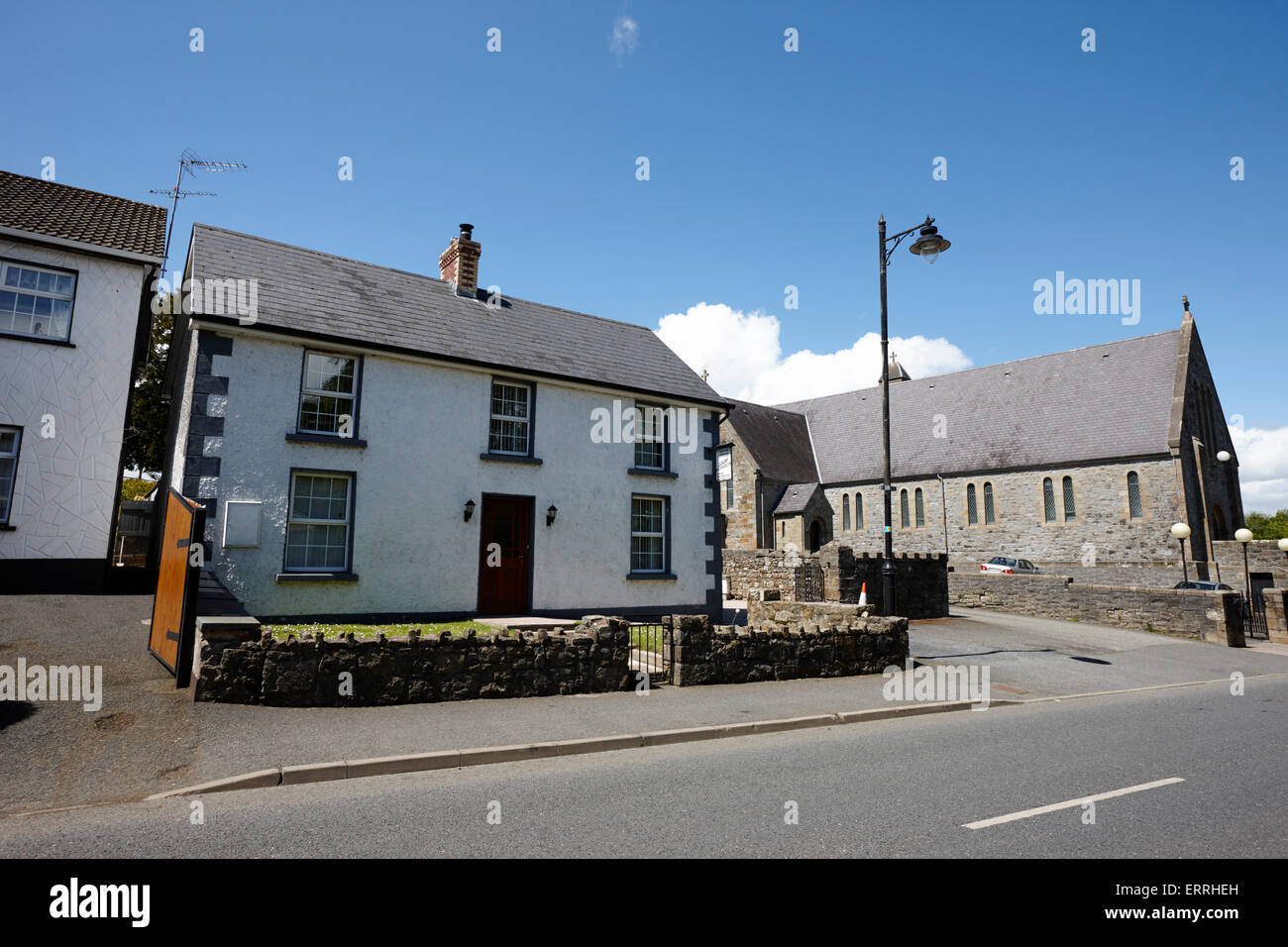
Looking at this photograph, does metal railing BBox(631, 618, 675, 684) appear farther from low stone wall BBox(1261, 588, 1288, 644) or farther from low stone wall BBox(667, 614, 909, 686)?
low stone wall BBox(1261, 588, 1288, 644)

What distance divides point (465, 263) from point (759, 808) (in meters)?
16.8

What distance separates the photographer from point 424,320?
16.2 metres

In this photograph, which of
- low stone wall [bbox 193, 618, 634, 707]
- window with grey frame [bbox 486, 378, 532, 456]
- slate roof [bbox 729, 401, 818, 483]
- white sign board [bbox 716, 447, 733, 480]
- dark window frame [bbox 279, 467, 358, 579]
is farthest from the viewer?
slate roof [bbox 729, 401, 818, 483]

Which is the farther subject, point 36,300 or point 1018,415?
point 1018,415

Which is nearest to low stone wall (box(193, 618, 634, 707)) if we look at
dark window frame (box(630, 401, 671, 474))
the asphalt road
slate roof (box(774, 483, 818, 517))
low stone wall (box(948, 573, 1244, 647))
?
the asphalt road

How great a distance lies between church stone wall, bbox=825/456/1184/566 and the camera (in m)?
35.0

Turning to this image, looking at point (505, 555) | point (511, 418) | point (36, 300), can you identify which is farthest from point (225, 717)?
point (36, 300)

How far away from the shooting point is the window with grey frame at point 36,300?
14602mm

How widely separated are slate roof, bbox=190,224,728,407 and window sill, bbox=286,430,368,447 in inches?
76.5

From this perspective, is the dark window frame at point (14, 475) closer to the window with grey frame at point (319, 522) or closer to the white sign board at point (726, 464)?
the window with grey frame at point (319, 522)

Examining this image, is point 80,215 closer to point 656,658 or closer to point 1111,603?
point 656,658

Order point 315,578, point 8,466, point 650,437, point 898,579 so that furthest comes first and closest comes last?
point 898,579, point 650,437, point 8,466, point 315,578
